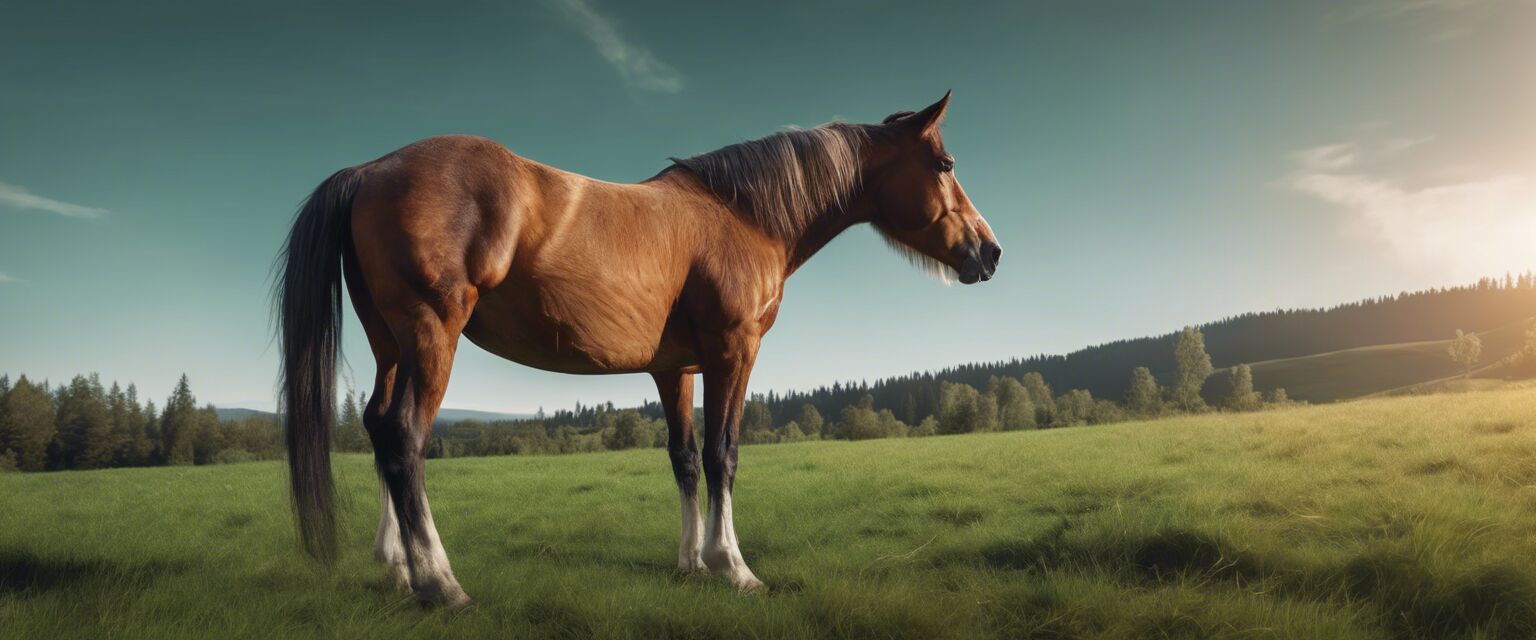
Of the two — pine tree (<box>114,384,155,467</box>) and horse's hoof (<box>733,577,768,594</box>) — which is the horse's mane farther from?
pine tree (<box>114,384,155,467</box>)

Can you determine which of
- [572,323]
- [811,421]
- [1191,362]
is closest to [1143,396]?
[1191,362]

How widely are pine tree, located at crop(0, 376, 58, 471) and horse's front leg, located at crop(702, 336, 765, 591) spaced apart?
59837 mm

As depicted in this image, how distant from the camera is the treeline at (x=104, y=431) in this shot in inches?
1930

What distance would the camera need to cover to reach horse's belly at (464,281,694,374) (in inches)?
165

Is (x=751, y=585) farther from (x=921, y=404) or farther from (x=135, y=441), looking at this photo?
(x=921, y=404)

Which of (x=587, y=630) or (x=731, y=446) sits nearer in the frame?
(x=587, y=630)

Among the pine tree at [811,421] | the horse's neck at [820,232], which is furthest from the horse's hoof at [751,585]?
the pine tree at [811,421]

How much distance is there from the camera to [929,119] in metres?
6.12

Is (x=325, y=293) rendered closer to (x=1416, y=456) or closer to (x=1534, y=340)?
(x=1416, y=456)

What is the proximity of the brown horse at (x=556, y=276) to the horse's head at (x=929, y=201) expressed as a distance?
18mm

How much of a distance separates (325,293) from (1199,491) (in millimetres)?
7289

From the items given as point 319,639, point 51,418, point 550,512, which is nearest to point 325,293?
point 319,639

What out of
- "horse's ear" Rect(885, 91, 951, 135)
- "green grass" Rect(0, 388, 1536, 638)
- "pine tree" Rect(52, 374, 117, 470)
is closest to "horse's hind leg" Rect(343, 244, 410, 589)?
"green grass" Rect(0, 388, 1536, 638)

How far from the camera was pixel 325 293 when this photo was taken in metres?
4.14
